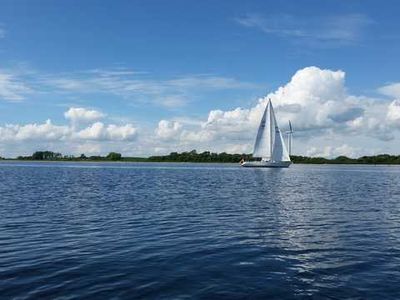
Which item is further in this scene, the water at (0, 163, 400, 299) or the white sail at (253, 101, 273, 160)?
the white sail at (253, 101, 273, 160)

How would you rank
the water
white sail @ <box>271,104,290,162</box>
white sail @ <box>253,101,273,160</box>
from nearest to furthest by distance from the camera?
the water → white sail @ <box>253,101,273,160</box> → white sail @ <box>271,104,290,162</box>

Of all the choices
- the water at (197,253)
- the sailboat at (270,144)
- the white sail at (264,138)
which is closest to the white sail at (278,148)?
the sailboat at (270,144)

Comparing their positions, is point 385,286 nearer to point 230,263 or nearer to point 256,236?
point 230,263

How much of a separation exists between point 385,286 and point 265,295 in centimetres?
469

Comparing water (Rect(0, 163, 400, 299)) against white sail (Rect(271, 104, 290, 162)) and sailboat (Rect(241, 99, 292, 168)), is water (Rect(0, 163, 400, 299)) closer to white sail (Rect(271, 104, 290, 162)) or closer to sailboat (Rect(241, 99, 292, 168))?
sailboat (Rect(241, 99, 292, 168))

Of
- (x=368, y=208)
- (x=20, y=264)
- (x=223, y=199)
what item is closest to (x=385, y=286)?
(x=20, y=264)

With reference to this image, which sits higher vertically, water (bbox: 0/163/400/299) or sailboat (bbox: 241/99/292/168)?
sailboat (bbox: 241/99/292/168)

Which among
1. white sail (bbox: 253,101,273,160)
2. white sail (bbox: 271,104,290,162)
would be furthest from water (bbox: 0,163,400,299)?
white sail (bbox: 271,104,290,162)

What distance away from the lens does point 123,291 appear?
1641 cm

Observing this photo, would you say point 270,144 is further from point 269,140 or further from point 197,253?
point 197,253

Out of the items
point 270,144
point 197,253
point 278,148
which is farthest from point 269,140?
point 197,253

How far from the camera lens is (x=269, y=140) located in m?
164

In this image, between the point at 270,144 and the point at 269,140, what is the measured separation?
150 cm

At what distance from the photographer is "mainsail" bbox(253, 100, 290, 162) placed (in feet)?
532
